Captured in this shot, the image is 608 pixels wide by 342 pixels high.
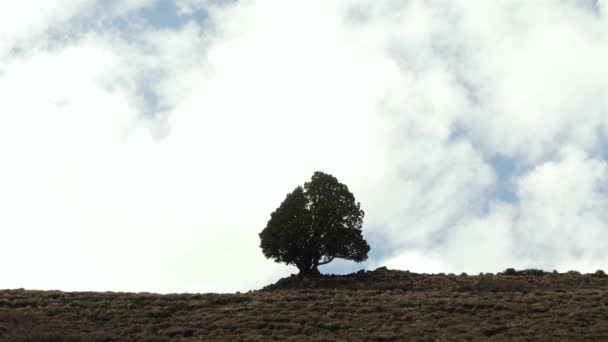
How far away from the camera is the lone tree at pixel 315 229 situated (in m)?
47.9

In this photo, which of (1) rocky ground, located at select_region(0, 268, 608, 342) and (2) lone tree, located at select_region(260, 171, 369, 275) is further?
(2) lone tree, located at select_region(260, 171, 369, 275)

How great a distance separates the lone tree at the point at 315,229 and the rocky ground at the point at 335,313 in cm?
312

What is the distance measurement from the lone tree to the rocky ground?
3121 mm

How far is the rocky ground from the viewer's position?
3241cm

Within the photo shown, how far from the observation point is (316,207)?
4906 cm

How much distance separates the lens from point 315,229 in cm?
4803

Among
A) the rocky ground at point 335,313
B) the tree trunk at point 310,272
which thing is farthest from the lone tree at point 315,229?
the rocky ground at point 335,313

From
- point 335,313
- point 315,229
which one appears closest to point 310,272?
point 315,229

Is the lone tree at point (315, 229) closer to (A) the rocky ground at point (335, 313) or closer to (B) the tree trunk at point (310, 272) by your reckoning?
(B) the tree trunk at point (310, 272)

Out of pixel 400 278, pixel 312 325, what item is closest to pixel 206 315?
pixel 312 325

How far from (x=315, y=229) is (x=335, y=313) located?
12.2 metres

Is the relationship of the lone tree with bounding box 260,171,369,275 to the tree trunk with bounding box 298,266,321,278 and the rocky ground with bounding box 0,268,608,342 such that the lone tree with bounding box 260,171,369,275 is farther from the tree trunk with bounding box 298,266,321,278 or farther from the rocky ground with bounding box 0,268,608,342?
the rocky ground with bounding box 0,268,608,342

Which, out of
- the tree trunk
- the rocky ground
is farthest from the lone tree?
the rocky ground

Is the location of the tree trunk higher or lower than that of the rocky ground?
higher
